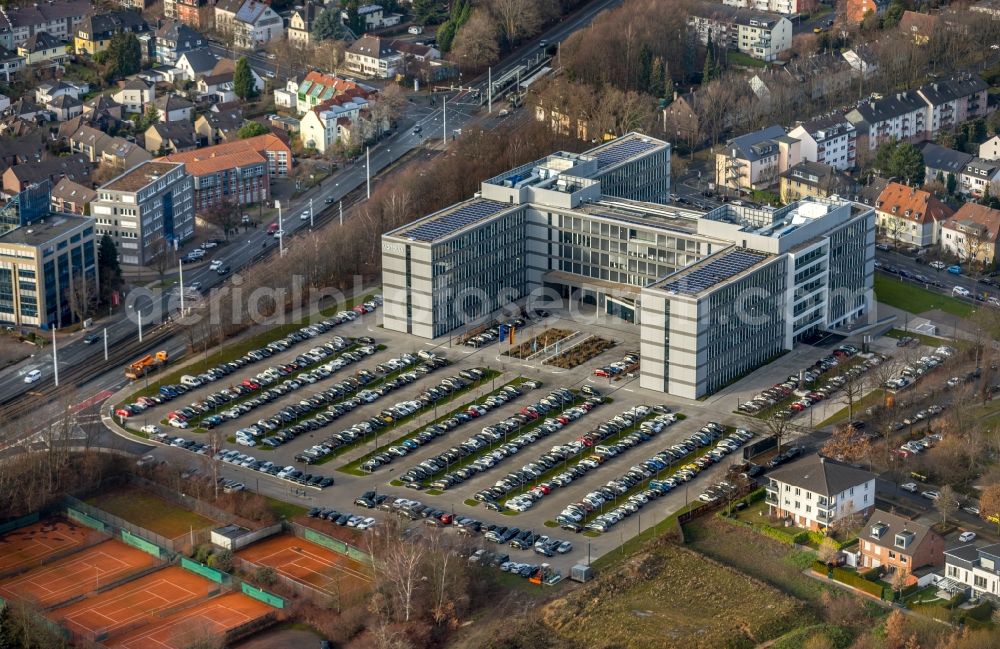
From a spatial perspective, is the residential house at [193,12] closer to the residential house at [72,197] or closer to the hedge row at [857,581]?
the residential house at [72,197]

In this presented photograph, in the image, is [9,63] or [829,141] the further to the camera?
[9,63]

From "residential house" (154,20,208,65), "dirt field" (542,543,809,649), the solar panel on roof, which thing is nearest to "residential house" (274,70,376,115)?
"residential house" (154,20,208,65)

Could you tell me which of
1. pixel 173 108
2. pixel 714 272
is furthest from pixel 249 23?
pixel 714 272

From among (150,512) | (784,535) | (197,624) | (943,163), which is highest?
(943,163)

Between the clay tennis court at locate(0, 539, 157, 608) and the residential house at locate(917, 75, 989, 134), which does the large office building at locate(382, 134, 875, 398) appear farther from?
the residential house at locate(917, 75, 989, 134)

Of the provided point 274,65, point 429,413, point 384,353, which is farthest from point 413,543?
point 274,65

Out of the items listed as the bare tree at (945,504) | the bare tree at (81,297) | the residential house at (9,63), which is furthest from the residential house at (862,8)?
the bare tree at (945,504)

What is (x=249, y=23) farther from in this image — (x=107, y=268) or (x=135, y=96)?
(x=107, y=268)

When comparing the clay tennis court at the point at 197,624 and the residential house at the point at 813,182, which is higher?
the residential house at the point at 813,182
